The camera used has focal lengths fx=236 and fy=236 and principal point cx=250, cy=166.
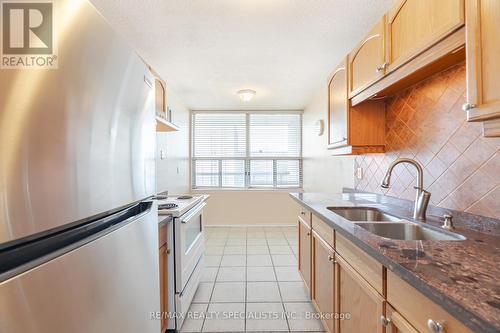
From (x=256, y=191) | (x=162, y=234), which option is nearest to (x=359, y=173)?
(x=162, y=234)

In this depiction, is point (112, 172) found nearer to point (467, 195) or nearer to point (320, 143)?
point (467, 195)

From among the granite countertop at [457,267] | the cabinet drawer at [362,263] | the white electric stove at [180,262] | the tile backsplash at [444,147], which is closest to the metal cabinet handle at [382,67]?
the tile backsplash at [444,147]

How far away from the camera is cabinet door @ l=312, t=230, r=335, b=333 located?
141 centimetres

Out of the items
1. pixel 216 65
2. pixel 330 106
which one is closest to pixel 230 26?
pixel 216 65

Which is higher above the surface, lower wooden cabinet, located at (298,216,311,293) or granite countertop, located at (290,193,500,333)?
granite countertop, located at (290,193,500,333)

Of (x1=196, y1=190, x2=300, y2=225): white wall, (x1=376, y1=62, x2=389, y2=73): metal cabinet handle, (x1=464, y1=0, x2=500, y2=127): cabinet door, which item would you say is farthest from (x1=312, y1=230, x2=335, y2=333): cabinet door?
(x1=196, y1=190, x2=300, y2=225): white wall

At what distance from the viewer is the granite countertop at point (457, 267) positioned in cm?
52

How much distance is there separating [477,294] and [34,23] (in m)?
1.16

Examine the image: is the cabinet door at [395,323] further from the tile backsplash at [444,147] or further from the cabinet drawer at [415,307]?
the tile backsplash at [444,147]

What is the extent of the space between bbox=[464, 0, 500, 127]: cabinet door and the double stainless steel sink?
0.58m

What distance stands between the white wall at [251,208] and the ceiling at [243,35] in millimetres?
2282

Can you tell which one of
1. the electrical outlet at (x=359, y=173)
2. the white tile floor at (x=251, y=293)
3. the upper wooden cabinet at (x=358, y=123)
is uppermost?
the upper wooden cabinet at (x=358, y=123)

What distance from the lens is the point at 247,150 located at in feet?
15.9

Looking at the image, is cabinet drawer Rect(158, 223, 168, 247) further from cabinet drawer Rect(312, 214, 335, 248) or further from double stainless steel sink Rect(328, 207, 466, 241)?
double stainless steel sink Rect(328, 207, 466, 241)
